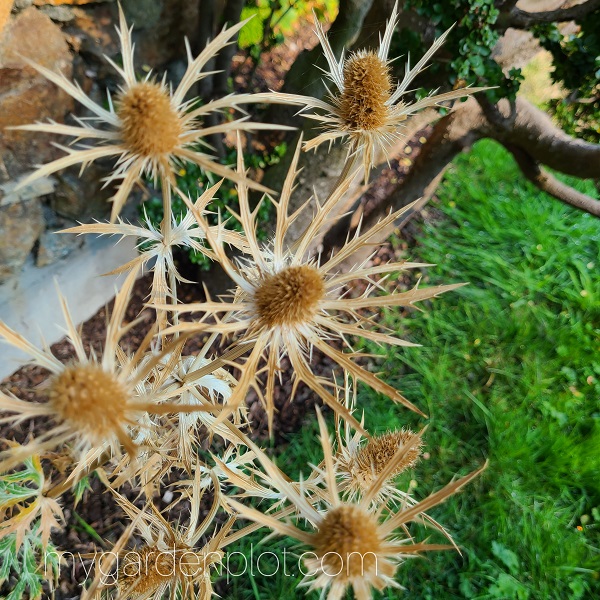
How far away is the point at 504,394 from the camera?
5.25 ft

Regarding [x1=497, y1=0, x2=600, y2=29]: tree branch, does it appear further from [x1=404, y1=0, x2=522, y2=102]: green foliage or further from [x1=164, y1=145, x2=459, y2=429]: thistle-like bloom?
[x1=164, y1=145, x2=459, y2=429]: thistle-like bloom

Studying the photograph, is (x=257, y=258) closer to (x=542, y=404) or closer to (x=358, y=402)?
(x=358, y=402)

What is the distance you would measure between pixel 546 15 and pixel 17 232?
4.23 ft

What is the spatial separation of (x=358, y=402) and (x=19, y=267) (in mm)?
1028

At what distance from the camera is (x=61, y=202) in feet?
4.36

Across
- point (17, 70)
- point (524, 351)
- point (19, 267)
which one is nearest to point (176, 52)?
point (17, 70)

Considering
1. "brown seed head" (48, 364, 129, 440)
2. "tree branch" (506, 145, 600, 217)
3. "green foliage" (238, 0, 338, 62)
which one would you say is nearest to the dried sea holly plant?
"brown seed head" (48, 364, 129, 440)

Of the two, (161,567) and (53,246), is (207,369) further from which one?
(53,246)

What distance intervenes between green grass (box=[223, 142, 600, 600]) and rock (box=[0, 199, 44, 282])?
2.91ft

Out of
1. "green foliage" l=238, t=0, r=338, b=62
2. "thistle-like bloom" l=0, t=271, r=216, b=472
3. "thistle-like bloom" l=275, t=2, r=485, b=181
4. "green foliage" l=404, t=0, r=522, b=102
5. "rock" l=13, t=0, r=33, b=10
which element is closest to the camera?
"thistle-like bloom" l=0, t=271, r=216, b=472

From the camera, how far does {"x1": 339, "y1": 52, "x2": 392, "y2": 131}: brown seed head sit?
650 mm

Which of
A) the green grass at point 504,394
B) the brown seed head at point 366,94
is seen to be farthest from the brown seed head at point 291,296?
the green grass at point 504,394

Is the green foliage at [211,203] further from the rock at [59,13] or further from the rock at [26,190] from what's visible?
the rock at [59,13]

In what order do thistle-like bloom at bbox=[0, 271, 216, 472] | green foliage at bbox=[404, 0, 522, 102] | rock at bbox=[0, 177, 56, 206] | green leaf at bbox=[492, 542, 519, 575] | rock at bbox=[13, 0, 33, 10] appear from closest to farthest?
thistle-like bloom at bbox=[0, 271, 216, 472] < green foliage at bbox=[404, 0, 522, 102] < rock at bbox=[13, 0, 33, 10] < rock at bbox=[0, 177, 56, 206] < green leaf at bbox=[492, 542, 519, 575]
